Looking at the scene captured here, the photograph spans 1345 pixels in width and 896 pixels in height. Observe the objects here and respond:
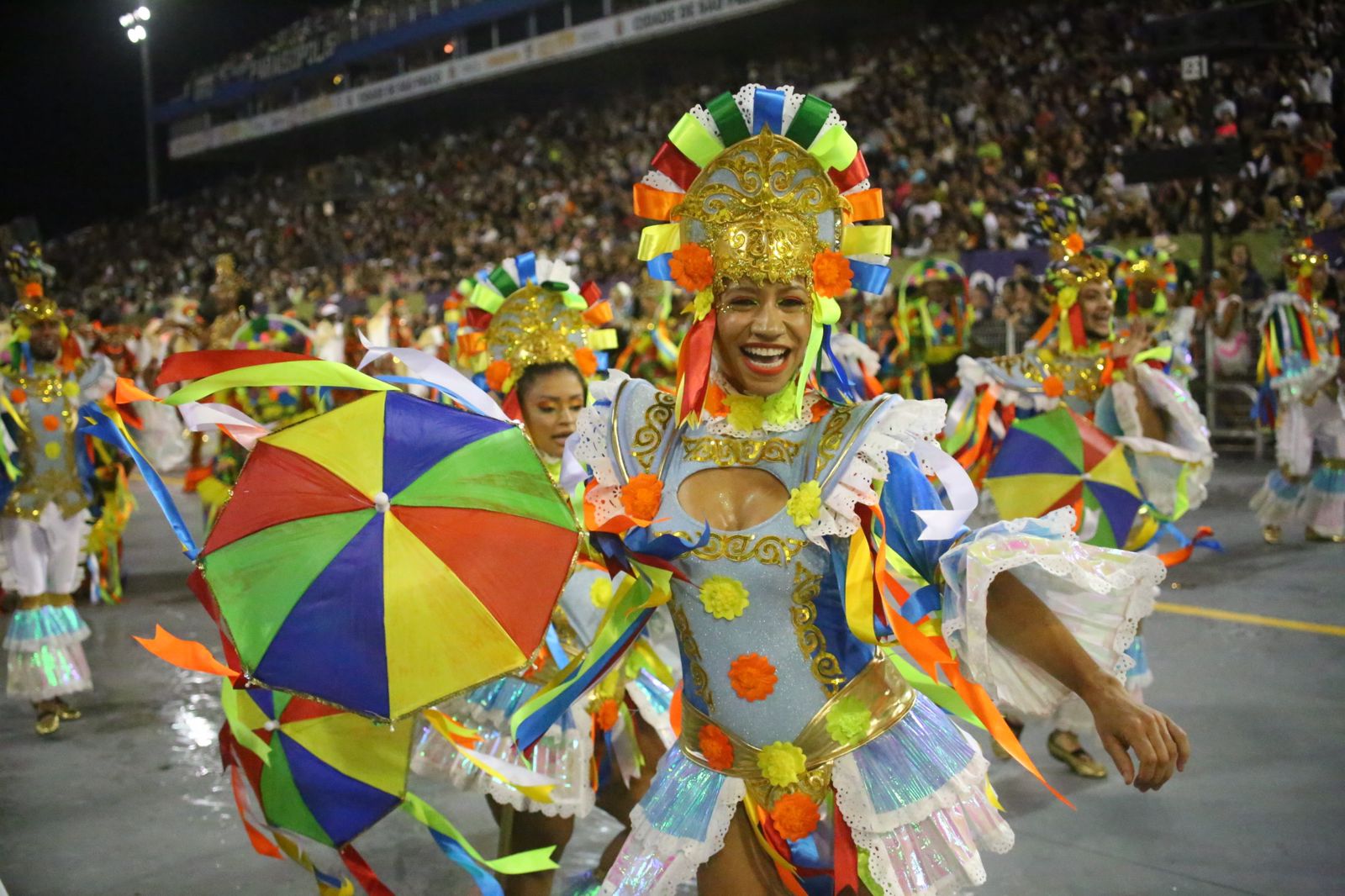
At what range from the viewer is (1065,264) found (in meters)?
5.57

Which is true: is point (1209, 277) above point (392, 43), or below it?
below

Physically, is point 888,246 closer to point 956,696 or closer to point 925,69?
point 956,696

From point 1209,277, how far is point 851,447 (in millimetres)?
11607

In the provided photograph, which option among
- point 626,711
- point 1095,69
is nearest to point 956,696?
point 626,711

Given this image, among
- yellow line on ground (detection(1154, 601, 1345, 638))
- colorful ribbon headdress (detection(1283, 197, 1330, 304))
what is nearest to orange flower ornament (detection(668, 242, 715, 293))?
yellow line on ground (detection(1154, 601, 1345, 638))

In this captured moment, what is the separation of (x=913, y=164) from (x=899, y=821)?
16.1 meters

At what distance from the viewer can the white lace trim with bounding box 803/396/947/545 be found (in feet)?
7.62

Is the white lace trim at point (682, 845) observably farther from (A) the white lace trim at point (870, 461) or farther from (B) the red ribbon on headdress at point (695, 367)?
(B) the red ribbon on headdress at point (695, 367)

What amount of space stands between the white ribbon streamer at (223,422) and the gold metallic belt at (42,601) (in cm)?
424

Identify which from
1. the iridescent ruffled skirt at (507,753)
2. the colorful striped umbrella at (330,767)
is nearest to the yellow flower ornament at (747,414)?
the colorful striped umbrella at (330,767)

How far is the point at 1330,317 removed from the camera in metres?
9.60

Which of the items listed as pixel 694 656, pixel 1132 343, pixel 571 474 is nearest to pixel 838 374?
pixel 694 656

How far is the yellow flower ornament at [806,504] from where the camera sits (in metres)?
2.34

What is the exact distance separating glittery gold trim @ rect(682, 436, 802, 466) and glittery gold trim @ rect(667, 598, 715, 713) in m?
0.28
